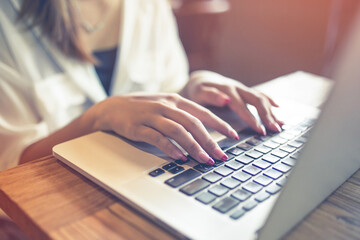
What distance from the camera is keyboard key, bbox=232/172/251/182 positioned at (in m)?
0.36

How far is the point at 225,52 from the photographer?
81.3 inches

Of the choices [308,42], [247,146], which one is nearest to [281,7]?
[308,42]

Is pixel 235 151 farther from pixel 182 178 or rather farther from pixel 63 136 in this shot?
pixel 63 136

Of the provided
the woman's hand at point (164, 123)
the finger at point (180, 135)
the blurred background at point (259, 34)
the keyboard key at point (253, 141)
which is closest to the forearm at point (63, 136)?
the woman's hand at point (164, 123)

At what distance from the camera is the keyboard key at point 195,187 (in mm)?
335

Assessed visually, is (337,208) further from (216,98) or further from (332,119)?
(216,98)

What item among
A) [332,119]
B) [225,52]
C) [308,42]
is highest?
[332,119]

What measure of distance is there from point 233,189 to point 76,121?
32 centimetres

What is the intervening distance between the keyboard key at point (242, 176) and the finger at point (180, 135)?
0.03 m

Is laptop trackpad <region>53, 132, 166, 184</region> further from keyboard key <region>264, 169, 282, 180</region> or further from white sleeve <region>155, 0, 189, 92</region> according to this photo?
white sleeve <region>155, 0, 189, 92</region>

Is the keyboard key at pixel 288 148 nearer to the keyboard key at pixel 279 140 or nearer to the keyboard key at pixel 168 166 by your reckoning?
the keyboard key at pixel 279 140

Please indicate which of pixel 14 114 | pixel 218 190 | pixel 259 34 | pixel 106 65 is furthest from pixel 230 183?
pixel 259 34

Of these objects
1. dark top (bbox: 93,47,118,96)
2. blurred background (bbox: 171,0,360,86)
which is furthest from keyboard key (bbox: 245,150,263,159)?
blurred background (bbox: 171,0,360,86)

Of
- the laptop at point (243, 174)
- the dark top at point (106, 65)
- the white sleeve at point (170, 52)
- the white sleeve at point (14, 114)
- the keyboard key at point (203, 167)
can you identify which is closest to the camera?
the laptop at point (243, 174)
